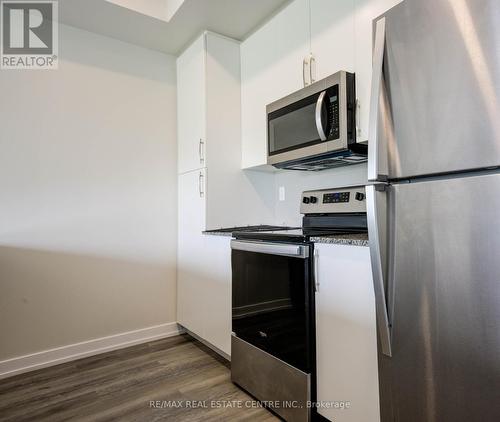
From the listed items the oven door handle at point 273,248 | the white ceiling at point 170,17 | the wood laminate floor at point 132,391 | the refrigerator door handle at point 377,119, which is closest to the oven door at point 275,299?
the oven door handle at point 273,248

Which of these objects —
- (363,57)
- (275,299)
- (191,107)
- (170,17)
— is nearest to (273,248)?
(275,299)

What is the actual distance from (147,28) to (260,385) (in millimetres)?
2527

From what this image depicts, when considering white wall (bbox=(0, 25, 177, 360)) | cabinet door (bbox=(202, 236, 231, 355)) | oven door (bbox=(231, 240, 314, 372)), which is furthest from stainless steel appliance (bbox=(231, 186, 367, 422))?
white wall (bbox=(0, 25, 177, 360))

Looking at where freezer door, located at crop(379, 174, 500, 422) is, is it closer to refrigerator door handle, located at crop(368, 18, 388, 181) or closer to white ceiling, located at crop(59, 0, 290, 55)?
refrigerator door handle, located at crop(368, 18, 388, 181)

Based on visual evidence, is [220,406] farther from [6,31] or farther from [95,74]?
[6,31]

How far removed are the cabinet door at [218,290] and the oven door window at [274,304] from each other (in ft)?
0.47

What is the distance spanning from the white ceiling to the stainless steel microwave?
69cm

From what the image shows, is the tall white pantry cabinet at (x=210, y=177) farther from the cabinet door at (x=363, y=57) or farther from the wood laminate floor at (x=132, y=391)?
the cabinet door at (x=363, y=57)

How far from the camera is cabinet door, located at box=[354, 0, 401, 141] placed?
156cm

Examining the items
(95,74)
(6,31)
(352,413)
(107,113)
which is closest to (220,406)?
(352,413)

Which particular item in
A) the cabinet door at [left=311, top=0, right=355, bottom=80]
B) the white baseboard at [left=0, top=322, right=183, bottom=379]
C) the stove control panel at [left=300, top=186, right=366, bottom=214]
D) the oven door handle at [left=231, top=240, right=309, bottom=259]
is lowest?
the white baseboard at [left=0, top=322, right=183, bottom=379]

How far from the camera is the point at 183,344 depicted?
2.55 meters

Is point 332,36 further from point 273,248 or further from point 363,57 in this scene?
point 273,248

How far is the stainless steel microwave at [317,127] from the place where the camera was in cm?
164
